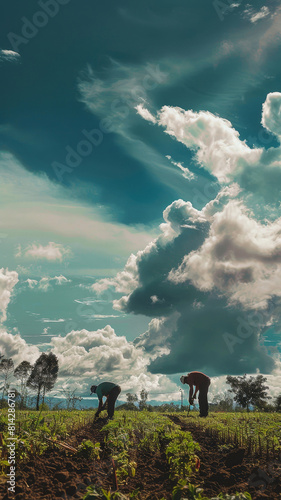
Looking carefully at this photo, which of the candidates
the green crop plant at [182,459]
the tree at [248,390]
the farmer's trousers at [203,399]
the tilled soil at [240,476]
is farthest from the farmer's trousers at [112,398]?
the tree at [248,390]

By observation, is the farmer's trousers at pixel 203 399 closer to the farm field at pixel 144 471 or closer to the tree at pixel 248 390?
the farm field at pixel 144 471

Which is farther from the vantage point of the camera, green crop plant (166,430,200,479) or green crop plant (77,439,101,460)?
green crop plant (77,439,101,460)

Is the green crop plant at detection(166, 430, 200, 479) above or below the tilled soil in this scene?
above

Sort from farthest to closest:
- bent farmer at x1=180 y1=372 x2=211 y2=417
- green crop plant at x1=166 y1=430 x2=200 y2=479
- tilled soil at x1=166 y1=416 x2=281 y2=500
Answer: bent farmer at x1=180 y1=372 x2=211 y2=417, green crop plant at x1=166 y1=430 x2=200 y2=479, tilled soil at x1=166 y1=416 x2=281 y2=500

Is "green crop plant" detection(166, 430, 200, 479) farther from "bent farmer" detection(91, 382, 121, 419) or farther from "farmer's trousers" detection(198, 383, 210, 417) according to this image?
"farmer's trousers" detection(198, 383, 210, 417)

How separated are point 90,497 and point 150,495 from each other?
49.9 inches

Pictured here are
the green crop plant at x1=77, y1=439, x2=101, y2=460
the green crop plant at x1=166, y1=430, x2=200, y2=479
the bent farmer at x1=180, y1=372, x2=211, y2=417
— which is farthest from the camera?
the bent farmer at x1=180, y1=372, x2=211, y2=417

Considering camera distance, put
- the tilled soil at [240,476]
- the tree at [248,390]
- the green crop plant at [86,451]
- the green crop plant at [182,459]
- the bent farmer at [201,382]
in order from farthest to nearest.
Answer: the tree at [248,390] < the bent farmer at [201,382] < the green crop plant at [86,451] < the green crop plant at [182,459] < the tilled soil at [240,476]

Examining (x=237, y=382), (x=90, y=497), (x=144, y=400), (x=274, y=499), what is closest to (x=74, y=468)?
(x=90, y=497)

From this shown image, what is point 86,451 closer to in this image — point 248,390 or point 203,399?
point 203,399

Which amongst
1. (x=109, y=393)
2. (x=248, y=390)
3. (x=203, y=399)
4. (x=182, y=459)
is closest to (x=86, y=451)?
(x=182, y=459)

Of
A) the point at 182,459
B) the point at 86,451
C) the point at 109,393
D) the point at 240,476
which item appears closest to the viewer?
the point at 182,459

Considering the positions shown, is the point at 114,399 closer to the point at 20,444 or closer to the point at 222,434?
the point at 222,434

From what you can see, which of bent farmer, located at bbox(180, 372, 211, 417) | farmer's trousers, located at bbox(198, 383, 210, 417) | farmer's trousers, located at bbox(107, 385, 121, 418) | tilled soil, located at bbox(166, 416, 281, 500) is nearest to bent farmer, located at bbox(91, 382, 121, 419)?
farmer's trousers, located at bbox(107, 385, 121, 418)
